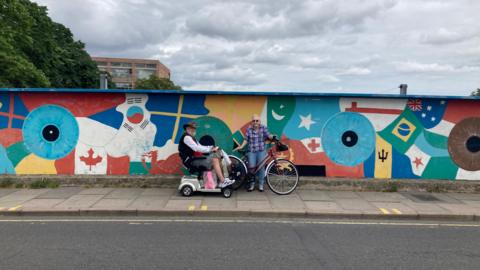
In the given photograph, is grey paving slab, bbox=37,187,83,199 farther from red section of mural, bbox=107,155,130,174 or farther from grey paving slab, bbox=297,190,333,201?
grey paving slab, bbox=297,190,333,201

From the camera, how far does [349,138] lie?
28.8 feet

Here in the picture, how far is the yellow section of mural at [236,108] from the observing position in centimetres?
870

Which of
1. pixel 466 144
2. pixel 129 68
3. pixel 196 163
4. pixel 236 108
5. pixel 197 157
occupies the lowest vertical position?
pixel 196 163

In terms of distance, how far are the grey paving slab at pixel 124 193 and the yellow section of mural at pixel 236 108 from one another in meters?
2.35

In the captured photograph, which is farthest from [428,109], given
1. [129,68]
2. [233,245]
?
[129,68]

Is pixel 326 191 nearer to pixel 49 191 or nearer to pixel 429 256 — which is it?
pixel 429 256

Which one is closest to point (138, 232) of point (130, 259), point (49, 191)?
point (130, 259)

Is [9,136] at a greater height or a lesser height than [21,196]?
greater

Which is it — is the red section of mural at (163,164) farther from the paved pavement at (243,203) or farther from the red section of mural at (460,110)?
the red section of mural at (460,110)

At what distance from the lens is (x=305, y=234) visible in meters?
5.66

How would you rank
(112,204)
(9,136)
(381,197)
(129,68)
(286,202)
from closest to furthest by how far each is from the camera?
(112,204), (286,202), (381,197), (9,136), (129,68)

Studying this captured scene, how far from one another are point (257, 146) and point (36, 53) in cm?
2634

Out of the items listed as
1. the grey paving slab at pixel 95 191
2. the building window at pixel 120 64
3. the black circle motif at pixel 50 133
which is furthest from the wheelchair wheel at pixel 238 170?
A: the building window at pixel 120 64

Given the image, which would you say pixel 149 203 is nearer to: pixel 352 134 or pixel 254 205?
pixel 254 205
